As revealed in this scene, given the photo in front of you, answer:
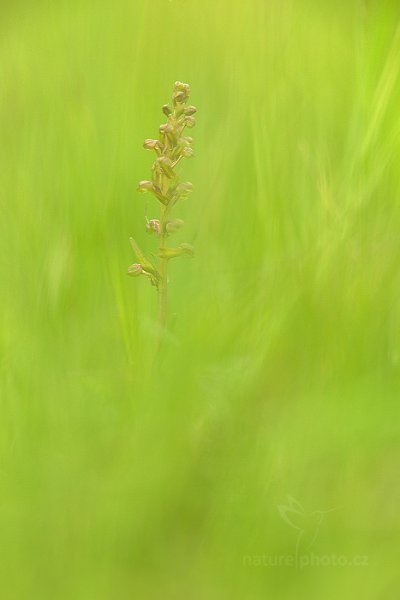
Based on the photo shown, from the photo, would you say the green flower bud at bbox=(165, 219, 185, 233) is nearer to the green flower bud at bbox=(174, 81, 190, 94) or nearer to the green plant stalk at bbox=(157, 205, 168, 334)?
the green plant stalk at bbox=(157, 205, 168, 334)

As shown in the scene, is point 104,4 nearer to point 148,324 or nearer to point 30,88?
point 30,88

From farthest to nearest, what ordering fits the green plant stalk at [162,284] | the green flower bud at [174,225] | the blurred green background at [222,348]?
the green flower bud at [174,225], the green plant stalk at [162,284], the blurred green background at [222,348]

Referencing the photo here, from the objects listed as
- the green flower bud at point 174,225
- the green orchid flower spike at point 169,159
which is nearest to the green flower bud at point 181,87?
the green orchid flower spike at point 169,159

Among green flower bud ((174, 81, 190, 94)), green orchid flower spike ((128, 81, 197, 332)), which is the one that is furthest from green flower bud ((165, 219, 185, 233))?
green flower bud ((174, 81, 190, 94))

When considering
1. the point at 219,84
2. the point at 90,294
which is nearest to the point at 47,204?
the point at 90,294

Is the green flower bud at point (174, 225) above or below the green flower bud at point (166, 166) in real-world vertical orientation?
below

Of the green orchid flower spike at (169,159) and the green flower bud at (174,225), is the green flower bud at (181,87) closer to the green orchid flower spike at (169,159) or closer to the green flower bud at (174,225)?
the green orchid flower spike at (169,159)

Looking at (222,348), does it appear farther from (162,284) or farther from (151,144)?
(151,144)

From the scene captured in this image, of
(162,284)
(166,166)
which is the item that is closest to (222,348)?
(162,284)
